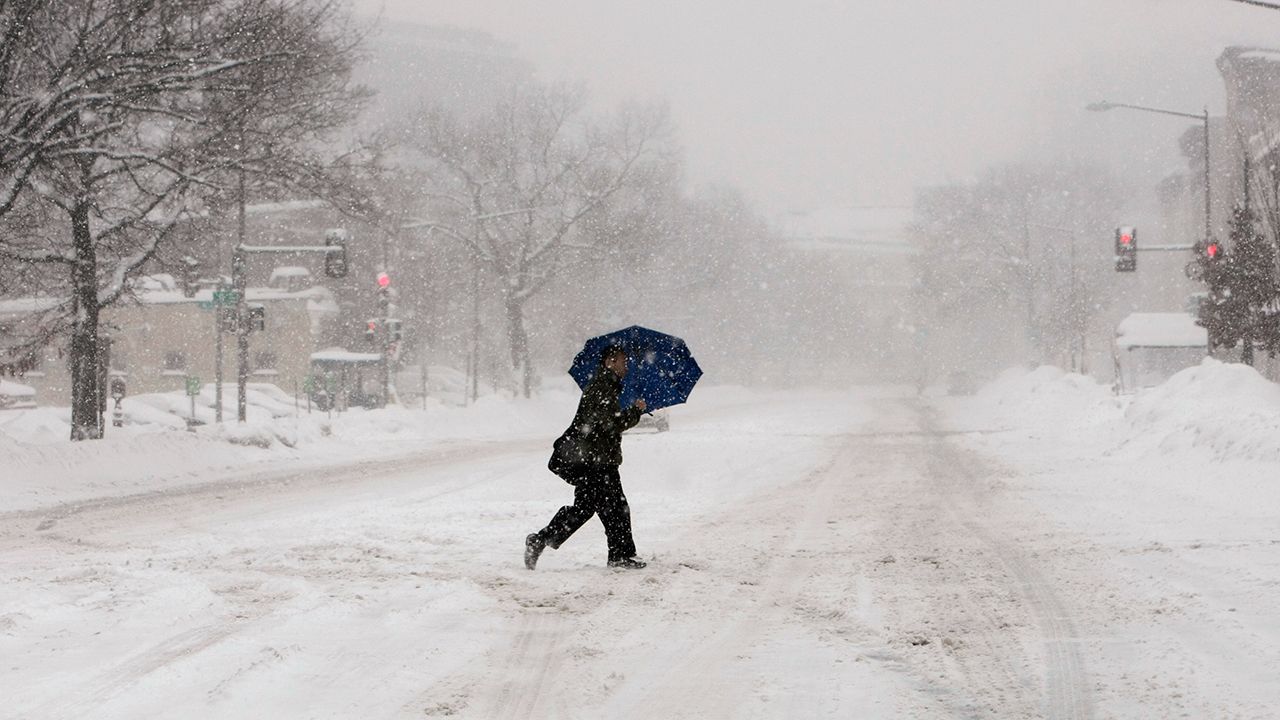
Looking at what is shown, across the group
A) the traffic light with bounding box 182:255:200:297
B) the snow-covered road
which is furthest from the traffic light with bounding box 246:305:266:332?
the snow-covered road

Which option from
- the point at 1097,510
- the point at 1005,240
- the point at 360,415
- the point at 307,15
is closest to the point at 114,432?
the point at 307,15

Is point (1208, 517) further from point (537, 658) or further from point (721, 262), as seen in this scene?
point (721, 262)

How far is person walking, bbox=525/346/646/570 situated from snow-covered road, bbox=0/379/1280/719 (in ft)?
0.97

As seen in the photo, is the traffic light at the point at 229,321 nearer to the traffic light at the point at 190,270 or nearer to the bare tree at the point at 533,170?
the traffic light at the point at 190,270

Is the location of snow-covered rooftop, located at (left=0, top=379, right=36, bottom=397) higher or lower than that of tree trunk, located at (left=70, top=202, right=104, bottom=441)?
lower

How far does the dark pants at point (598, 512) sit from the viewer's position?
9117 mm

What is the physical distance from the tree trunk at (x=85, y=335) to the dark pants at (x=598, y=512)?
15139mm

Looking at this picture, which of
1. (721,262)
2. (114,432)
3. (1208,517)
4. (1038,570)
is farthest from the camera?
(721,262)

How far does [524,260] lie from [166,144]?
26.2 metres

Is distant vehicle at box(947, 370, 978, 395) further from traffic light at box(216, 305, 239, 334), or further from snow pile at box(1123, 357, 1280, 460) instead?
traffic light at box(216, 305, 239, 334)

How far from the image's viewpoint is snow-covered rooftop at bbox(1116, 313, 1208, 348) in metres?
61.8

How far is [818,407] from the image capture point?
4934 centimetres

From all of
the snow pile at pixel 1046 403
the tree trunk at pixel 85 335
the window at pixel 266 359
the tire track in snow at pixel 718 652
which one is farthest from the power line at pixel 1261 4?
the window at pixel 266 359

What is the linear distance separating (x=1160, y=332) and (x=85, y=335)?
53987mm
